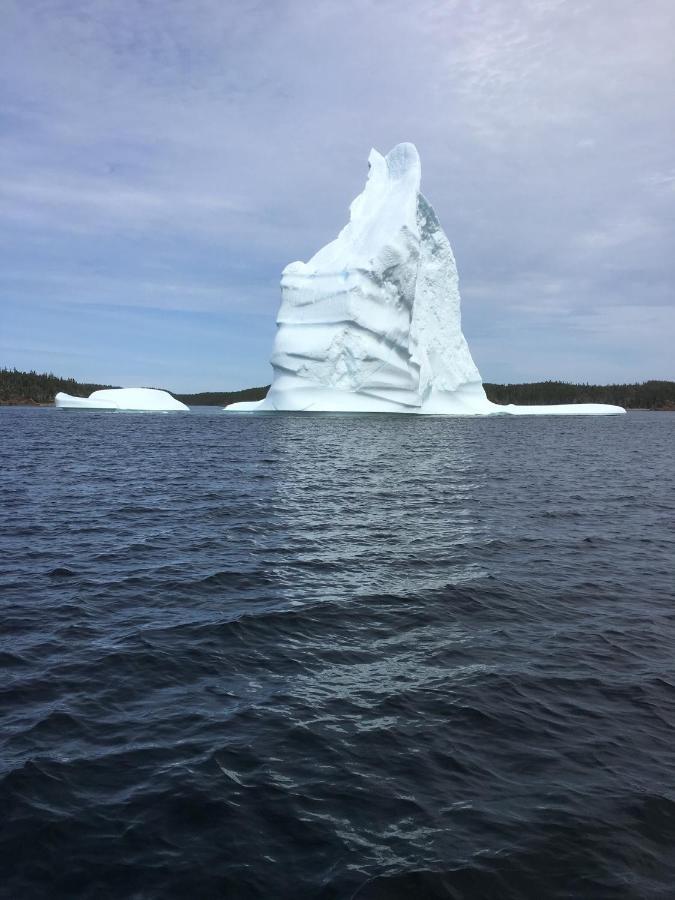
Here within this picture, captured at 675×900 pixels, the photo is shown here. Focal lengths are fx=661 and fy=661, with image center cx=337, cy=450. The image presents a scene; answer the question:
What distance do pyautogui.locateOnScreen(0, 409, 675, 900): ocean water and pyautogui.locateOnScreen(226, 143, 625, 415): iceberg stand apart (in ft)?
138

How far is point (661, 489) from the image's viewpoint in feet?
75.1

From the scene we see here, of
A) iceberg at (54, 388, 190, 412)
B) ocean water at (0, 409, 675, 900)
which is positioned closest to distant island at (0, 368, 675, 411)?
iceberg at (54, 388, 190, 412)

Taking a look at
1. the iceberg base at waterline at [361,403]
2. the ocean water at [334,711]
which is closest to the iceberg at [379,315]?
the iceberg base at waterline at [361,403]

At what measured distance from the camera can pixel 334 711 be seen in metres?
6.29

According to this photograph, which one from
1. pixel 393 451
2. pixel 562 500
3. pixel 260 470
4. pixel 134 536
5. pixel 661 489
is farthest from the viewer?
pixel 393 451

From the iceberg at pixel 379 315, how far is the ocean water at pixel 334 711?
1660 inches

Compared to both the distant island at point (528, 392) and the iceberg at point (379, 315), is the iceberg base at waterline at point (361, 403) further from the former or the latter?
the distant island at point (528, 392)

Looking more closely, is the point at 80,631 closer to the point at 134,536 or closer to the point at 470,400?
the point at 134,536

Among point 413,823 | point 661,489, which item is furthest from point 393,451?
point 413,823

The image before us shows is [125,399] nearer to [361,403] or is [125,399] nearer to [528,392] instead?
[361,403]

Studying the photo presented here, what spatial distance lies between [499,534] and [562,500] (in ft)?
20.2

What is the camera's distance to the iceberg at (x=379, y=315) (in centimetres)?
5478

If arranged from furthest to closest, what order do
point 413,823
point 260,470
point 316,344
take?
point 316,344
point 260,470
point 413,823

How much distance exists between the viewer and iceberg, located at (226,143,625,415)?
2157 inches
